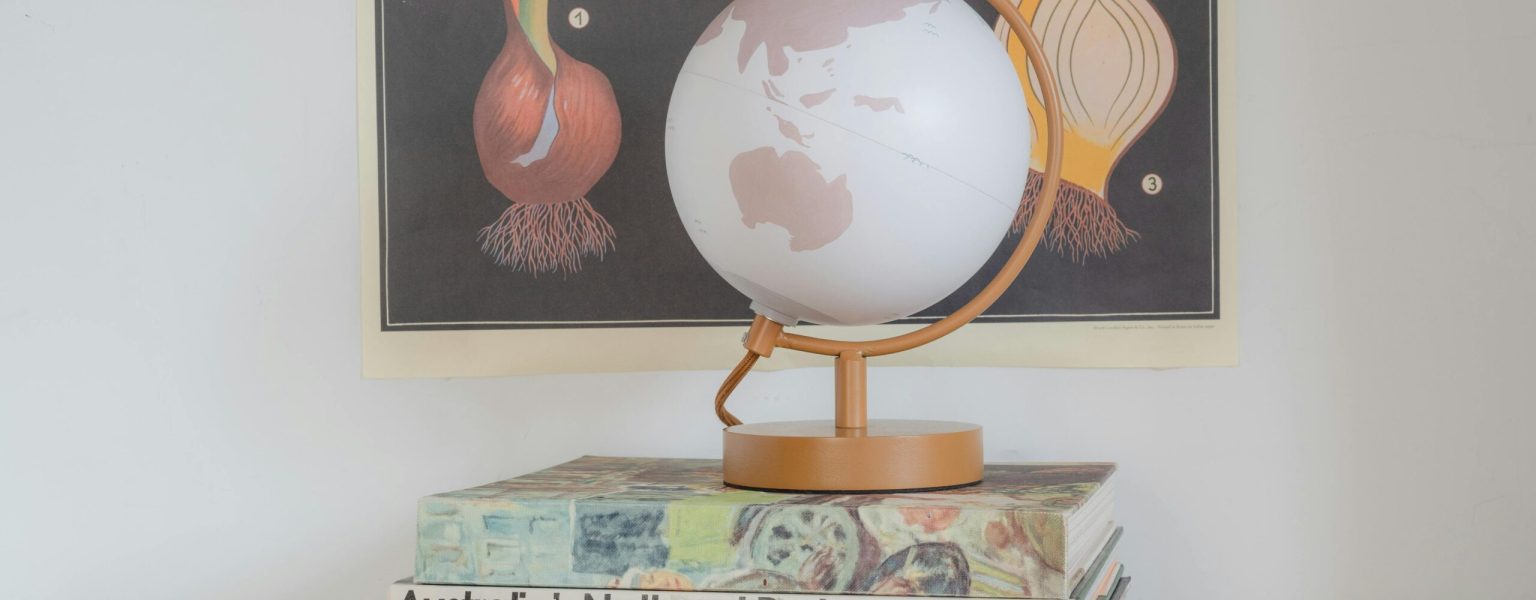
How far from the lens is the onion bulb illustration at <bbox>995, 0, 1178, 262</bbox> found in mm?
896

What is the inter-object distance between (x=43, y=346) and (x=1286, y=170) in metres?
1.05

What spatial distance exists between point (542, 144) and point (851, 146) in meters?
0.43

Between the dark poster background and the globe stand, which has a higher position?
the dark poster background

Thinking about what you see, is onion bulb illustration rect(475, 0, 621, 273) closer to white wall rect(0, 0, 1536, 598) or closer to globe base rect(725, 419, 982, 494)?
white wall rect(0, 0, 1536, 598)

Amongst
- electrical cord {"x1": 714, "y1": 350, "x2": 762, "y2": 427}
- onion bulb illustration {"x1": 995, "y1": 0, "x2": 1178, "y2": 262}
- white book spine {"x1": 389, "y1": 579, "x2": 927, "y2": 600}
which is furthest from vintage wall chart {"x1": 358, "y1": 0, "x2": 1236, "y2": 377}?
white book spine {"x1": 389, "y1": 579, "x2": 927, "y2": 600}

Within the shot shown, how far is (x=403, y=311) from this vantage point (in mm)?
989

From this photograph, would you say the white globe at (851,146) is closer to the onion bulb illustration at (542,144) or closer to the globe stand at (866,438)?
the globe stand at (866,438)

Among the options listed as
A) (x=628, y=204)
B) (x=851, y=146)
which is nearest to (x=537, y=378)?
(x=628, y=204)

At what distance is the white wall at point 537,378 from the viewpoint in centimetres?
87

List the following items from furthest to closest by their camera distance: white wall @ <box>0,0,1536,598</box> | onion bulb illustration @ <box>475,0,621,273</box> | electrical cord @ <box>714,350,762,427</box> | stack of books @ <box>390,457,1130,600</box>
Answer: onion bulb illustration @ <box>475,0,621,273</box>, white wall @ <box>0,0,1536,598</box>, electrical cord @ <box>714,350,762,427</box>, stack of books @ <box>390,457,1130,600</box>

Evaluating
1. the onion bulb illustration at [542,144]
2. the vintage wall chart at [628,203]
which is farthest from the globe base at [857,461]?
the onion bulb illustration at [542,144]

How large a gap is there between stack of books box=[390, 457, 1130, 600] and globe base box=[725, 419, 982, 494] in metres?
0.01

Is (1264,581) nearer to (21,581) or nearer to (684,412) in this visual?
(684,412)

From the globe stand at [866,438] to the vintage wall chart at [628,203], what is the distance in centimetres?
18
